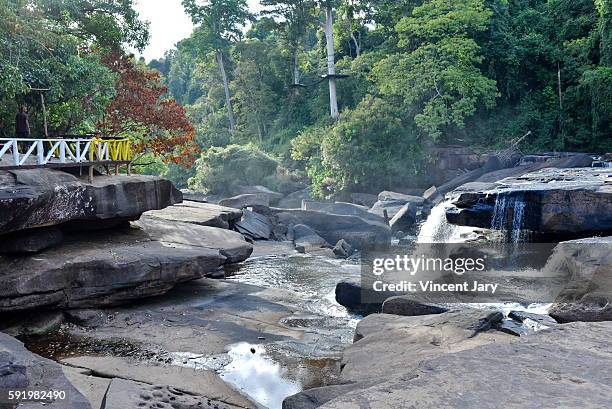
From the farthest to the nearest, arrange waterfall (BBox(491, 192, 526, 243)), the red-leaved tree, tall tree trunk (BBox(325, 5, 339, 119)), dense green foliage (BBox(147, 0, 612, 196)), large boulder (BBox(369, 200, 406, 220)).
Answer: tall tree trunk (BBox(325, 5, 339, 119)) < dense green foliage (BBox(147, 0, 612, 196)) < large boulder (BBox(369, 200, 406, 220)) < the red-leaved tree < waterfall (BBox(491, 192, 526, 243))

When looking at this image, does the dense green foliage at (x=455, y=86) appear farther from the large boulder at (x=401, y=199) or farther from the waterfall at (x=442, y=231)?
the waterfall at (x=442, y=231)

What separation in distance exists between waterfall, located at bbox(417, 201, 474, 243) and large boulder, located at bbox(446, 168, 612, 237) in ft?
4.79

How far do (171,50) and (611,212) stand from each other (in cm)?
7126

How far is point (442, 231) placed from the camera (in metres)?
18.4

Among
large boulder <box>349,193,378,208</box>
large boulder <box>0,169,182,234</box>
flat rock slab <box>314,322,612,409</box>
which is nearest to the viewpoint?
flat rock slab <box>314,322,612,409</box>

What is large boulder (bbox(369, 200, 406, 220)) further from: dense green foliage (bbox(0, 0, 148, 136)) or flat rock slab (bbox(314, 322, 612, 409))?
flat rock slab (bbox(314, 322, 612, 409))

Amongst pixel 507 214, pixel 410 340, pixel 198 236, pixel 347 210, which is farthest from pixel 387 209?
pixel 410 340

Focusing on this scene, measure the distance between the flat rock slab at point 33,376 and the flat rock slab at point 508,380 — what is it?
14.5ft

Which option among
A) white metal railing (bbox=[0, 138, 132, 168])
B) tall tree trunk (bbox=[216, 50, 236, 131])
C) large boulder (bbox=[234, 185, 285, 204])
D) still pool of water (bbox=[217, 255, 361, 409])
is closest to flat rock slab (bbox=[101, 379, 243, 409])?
still pool of water (bbox=[217, 255, 361, 409])

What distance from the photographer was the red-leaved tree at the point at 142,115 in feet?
62.0

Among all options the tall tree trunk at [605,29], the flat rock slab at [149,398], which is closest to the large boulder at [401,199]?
the tall tree trunk at [605,29]

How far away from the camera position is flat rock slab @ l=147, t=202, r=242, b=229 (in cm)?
1714

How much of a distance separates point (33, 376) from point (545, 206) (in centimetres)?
1172

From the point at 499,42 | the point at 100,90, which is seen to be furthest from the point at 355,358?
the point at 499,42
